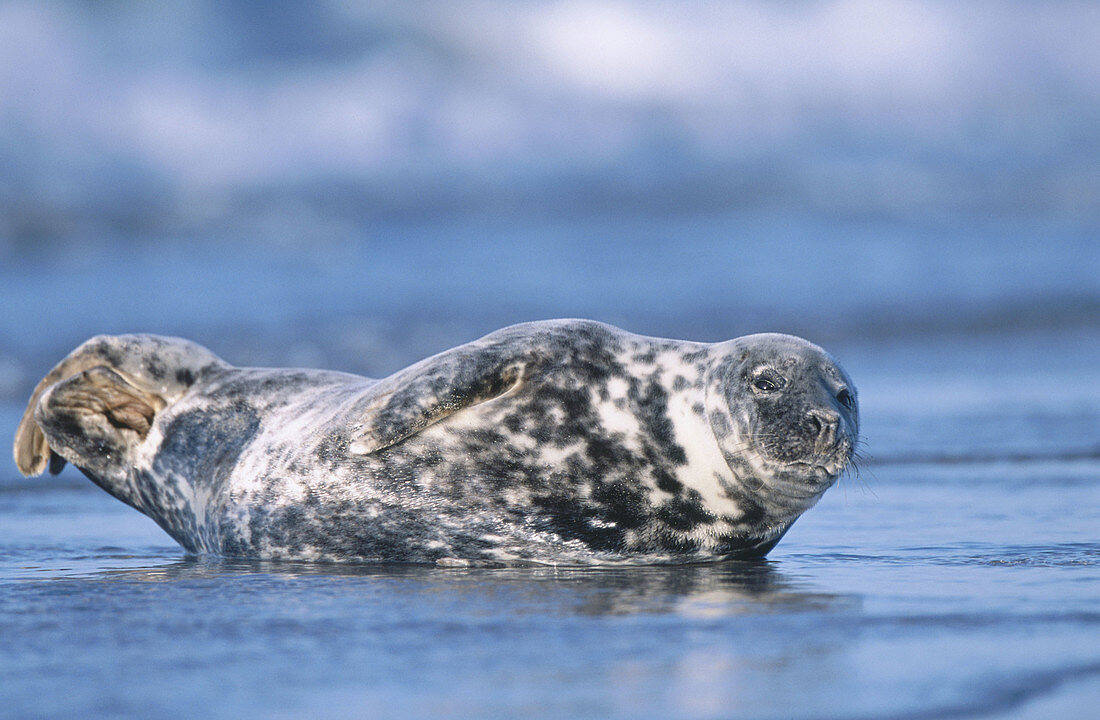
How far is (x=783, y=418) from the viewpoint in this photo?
16.0 feet

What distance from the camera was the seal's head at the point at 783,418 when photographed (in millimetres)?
4793

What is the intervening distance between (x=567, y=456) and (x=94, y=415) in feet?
7.31

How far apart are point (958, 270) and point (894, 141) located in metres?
8.37

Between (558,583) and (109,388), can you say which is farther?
(109,388)

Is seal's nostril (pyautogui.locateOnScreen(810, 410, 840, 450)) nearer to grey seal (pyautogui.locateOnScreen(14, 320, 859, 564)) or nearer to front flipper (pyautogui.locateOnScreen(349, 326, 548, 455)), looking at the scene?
grey seal (pyautogui.locateOnScreen(14, 320, 859, 564))

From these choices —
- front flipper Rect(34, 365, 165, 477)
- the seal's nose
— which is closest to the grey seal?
the seal's nose

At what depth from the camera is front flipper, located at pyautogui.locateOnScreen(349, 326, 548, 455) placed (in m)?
5.02

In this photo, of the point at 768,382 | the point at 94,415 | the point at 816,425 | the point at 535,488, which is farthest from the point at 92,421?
the point at 816,425

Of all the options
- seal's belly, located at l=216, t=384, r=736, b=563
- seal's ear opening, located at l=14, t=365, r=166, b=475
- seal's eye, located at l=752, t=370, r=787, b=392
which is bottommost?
seal's belly, located at l=216, t=384, r=736, b=563

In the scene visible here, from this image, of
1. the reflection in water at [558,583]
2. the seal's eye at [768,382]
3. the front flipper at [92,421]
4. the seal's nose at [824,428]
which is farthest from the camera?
the front flipper at [92,421]

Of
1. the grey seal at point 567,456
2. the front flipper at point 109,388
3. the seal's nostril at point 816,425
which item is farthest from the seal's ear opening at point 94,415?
the seal's nostril at point 816,425

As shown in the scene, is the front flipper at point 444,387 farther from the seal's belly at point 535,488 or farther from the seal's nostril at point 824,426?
the seal's nostril at point 824,426

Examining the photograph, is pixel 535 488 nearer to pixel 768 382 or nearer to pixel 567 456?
pixel 567 456

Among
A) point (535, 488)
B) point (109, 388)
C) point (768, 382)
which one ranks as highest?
point (109, 388)
